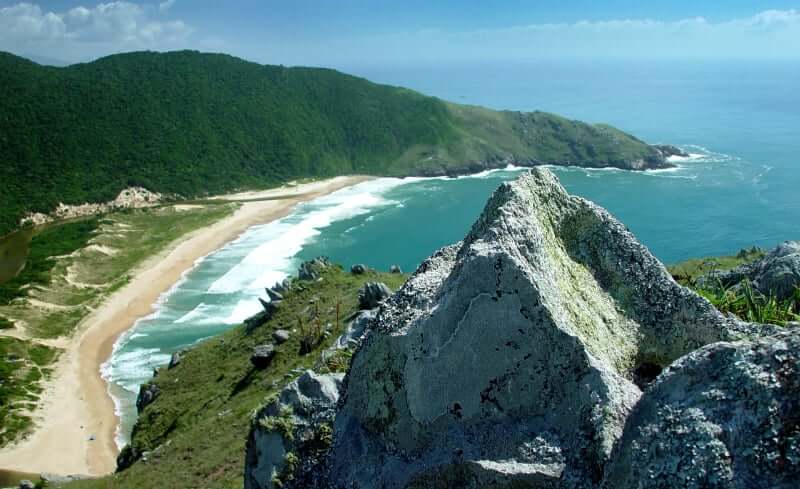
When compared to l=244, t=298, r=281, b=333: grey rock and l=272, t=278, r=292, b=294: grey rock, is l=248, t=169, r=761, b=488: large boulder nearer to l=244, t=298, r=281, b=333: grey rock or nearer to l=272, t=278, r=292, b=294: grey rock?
l=244, t=298, r=281, b=333: grey rock

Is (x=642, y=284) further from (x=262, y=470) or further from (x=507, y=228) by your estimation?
(x=262, y=470)

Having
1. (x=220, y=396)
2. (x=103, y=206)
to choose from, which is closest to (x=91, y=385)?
(x=220, y=396)

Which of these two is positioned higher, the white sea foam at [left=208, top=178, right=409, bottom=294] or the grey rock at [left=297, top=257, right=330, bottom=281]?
the grey rock at [left=297, top=257, right=330, bottom=281]

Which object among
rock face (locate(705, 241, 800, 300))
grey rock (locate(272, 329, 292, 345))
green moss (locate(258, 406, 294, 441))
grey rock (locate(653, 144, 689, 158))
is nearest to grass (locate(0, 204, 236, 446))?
grey rock (locate(272, 329, 292, 345))

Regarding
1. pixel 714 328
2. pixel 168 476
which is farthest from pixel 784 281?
pixel 168 476

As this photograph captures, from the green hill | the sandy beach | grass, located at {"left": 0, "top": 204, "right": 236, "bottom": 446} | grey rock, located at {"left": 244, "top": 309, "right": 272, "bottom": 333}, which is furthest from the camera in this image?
the green hill

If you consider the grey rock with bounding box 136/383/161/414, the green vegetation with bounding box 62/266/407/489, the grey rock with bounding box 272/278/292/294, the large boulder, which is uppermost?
the large boulder

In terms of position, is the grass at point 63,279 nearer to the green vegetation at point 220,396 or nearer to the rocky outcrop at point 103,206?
the rocky outcrop at point 103,206
